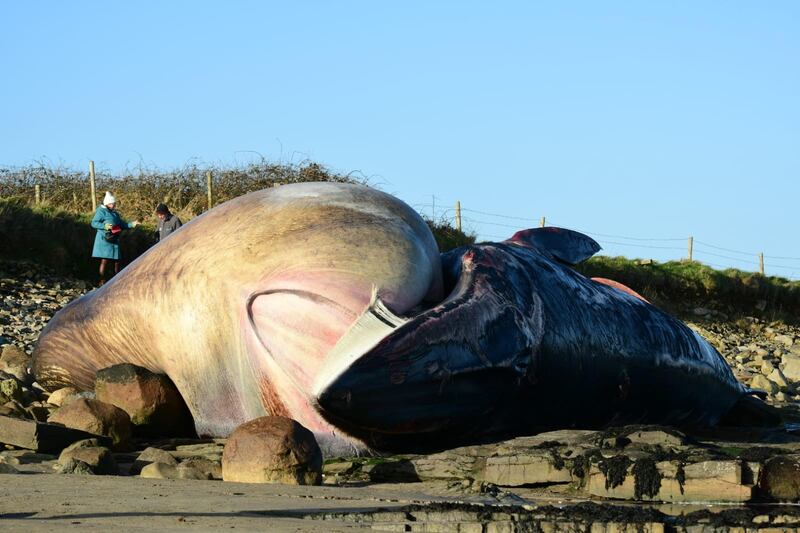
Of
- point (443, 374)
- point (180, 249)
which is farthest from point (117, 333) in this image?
point (443, 374)

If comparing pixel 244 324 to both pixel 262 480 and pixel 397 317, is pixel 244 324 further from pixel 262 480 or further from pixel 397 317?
pixel 262 480

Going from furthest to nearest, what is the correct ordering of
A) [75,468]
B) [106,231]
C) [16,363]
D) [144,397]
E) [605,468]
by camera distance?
[106,231]
[16,363]
[144,397]
[605,468]
[75,468]

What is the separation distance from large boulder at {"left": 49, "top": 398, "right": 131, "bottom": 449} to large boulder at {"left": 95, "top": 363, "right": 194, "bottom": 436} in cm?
51

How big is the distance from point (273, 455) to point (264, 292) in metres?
1.48

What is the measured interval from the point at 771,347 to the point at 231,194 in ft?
35.7

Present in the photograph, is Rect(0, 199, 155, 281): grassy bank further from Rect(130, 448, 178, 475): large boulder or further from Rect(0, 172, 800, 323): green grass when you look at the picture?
Rect(130, 448, 178, 475): large boulder

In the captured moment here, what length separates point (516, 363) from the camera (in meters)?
7.38

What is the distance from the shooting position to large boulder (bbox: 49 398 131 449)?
724cm

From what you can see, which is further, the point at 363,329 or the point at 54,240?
the point at 54,240

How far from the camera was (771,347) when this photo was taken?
21.3 meters

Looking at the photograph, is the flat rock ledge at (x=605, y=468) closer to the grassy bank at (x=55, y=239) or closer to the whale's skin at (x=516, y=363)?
the whale's skin at (x=516, y=363)

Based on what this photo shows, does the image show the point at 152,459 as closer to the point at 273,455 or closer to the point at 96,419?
the point at 96,419

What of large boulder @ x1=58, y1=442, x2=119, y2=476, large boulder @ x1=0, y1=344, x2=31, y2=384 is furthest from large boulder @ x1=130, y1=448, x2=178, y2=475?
large boulder @ x1=0, y1=344, x2=31, y2=384

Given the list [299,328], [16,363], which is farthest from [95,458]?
[16,363]
